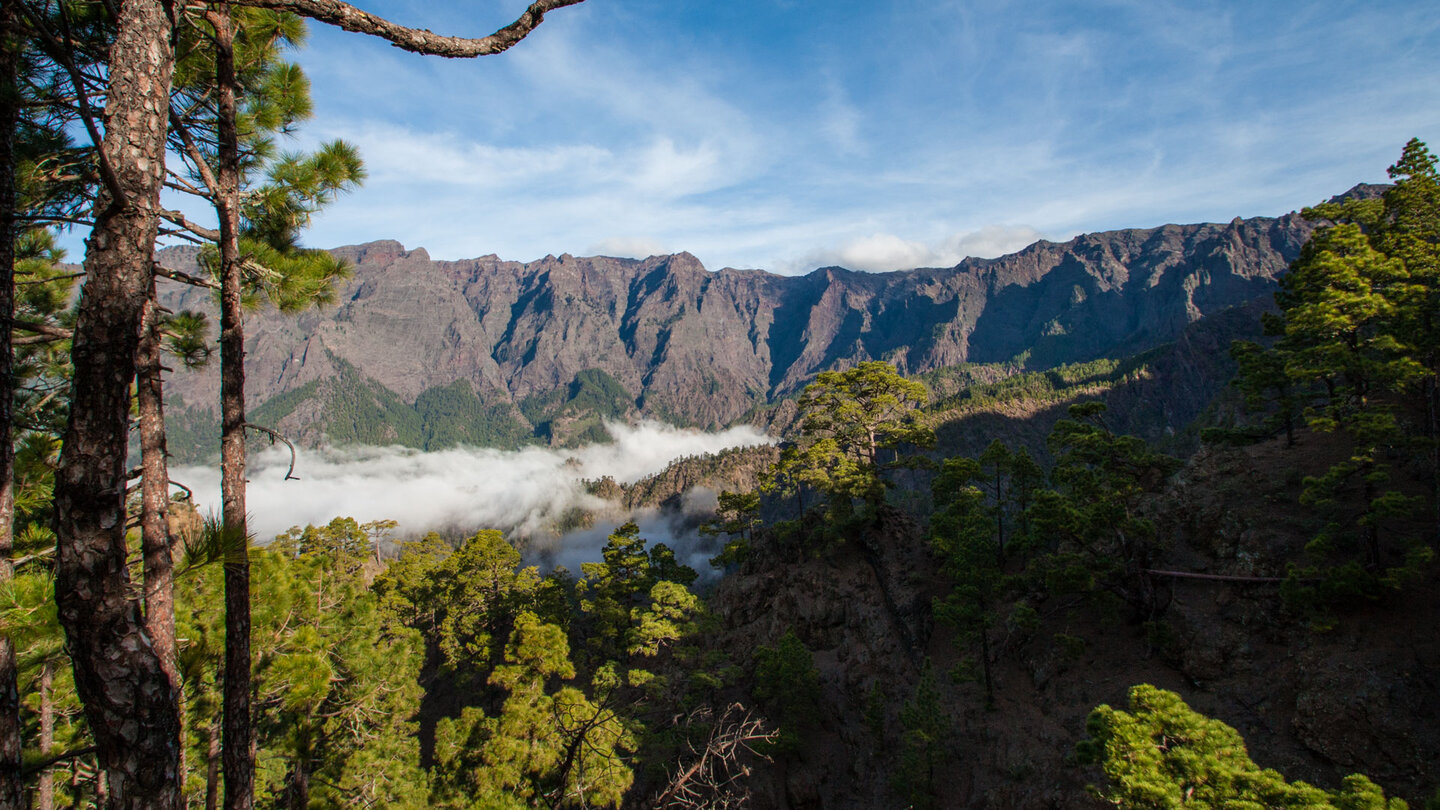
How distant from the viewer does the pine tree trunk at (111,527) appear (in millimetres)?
3395

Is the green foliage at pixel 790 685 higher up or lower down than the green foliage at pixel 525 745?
lower down

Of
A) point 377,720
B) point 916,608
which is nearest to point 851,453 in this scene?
point 916,608

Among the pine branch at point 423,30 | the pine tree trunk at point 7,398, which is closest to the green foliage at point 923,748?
the pine tree trunk at point 7,398

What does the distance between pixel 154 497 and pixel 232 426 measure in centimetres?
202

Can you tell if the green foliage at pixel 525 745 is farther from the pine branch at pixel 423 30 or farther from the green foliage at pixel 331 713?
the pine branch at pixel 423 30

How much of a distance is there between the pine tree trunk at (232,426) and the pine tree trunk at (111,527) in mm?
2364

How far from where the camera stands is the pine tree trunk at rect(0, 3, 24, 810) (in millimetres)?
3686

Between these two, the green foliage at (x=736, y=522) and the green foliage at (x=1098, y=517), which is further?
the green foliage at (x=736, y=522)

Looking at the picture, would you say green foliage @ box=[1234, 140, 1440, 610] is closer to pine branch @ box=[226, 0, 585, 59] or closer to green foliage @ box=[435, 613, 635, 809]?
green foliage @ box=[435, 613, 635, 809]

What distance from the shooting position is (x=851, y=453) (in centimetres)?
3177

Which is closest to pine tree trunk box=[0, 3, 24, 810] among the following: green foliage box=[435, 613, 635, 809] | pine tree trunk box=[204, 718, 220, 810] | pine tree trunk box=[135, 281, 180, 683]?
pine tree trunk box=[135, 281, 180, 683]

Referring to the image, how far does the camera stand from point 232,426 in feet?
22.1

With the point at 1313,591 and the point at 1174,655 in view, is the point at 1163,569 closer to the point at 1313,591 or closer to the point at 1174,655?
the point at 1174,655

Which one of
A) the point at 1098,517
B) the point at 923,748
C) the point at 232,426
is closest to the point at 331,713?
the point at 232,426
